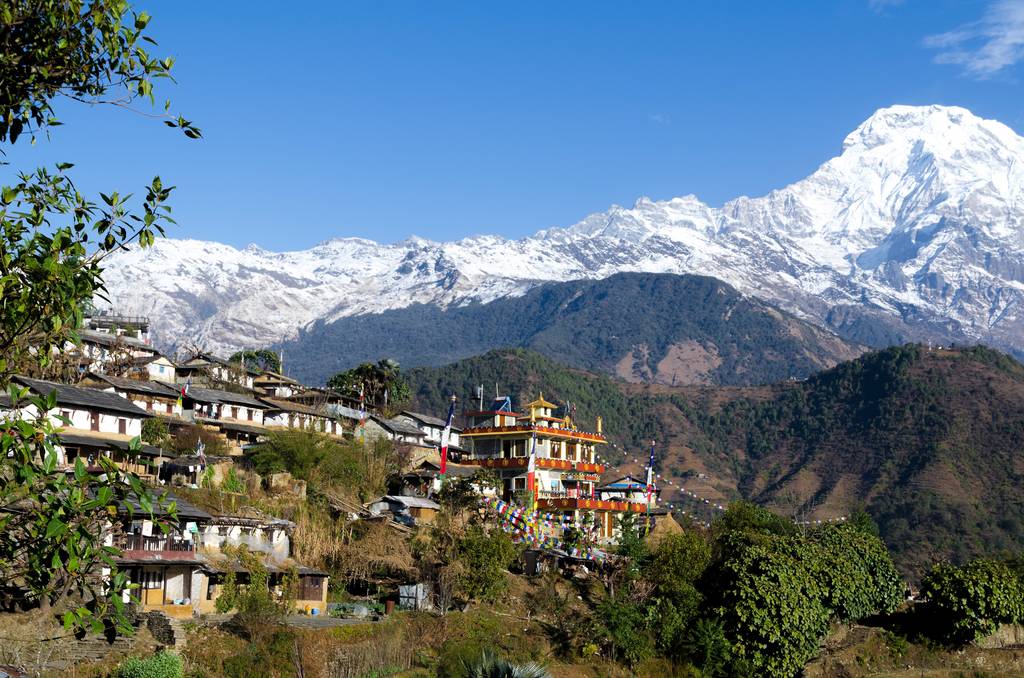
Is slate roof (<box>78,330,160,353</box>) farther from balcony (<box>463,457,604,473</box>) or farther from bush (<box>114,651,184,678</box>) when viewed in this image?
bush (<box>114,651,184,678</box>)

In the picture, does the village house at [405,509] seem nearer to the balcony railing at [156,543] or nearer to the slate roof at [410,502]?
the slate roof at [410,502]

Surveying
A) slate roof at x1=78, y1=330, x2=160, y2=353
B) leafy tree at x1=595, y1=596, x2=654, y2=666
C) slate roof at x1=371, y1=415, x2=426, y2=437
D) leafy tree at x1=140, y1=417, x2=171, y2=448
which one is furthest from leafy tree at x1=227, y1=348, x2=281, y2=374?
leafy tree at x1=595, y1=596, x2=654, y2=666

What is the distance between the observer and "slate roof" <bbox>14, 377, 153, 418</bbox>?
5987cm

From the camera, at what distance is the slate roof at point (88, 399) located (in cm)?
5987

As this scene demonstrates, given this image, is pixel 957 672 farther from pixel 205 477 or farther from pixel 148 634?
pixel 205 477

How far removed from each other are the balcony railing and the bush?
6416 mm

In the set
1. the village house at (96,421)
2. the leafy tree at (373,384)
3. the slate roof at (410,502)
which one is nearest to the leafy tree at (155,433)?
the village house at (96,421)

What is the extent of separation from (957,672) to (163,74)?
49.4 meters

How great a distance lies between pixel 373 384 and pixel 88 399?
5676 cm

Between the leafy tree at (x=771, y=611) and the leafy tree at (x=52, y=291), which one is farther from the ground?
the leafy tree at (x=52, y=291)

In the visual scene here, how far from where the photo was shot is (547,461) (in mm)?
83500

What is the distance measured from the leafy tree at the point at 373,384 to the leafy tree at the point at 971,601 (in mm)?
71218

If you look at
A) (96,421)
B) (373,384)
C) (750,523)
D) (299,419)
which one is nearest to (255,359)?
(373,384)

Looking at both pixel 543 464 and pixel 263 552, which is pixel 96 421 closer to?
pixel 263 552
